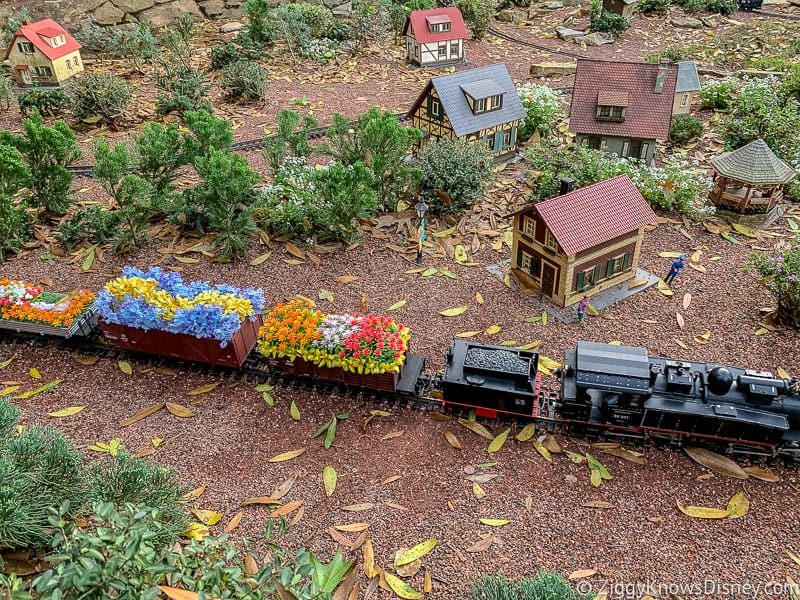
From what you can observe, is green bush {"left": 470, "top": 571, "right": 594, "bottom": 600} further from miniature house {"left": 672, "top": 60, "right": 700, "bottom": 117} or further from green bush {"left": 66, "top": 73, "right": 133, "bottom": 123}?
green bush {"left": 66, "top": 73, "right": 133, "bottom": 123}

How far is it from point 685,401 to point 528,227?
15.6 feet

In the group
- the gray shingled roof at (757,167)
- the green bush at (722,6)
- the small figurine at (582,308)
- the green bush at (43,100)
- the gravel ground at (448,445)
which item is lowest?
the gravel ground at (448,445)

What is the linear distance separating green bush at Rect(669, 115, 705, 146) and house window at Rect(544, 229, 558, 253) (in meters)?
9.24

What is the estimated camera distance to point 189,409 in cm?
1100

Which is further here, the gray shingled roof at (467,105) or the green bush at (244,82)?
the green bush at (244,82)

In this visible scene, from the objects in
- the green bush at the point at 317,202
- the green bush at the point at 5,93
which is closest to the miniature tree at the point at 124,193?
the green bush at the point at 317,202

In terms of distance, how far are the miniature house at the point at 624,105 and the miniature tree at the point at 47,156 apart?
42.6ft

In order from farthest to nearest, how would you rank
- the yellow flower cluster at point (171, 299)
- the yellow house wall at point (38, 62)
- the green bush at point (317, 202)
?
the yellow house wall at point (38, 62)
the green bush at point (317, 202)
the yellow flower cluster at point (171, 299)

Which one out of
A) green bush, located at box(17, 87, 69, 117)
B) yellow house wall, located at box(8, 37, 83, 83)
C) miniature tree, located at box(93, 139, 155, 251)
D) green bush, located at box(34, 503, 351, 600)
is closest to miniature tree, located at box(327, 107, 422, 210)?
miniature tree, located at box(93, 139, 155, 251)

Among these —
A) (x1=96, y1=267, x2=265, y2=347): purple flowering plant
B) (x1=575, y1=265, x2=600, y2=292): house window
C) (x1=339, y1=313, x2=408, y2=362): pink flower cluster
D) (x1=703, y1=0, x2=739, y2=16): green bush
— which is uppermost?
(x1=703, y1=0, x2=739, y2=16): green bush

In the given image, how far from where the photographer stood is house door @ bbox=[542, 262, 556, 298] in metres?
12.8

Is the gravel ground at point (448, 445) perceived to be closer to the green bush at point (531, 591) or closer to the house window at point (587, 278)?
the house window at point (587, 278)

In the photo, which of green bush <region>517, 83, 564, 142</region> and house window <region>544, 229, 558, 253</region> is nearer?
house window <region>544, 229, 558, 253</region>

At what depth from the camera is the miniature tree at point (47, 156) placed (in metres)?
14.4
